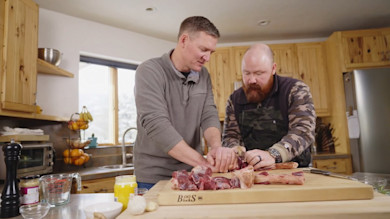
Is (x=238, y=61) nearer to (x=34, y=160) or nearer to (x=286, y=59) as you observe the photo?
(x=286, y=59)

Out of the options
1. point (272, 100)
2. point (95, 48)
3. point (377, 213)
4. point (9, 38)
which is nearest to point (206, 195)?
point (377, 213)

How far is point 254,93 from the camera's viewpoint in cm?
168

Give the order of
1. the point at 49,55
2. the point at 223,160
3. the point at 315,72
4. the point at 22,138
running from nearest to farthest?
the point at 223,160
the point at 22,138
the point at 49,55
the point at 315,72

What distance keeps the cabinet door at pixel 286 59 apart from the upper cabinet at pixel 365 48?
2.09 feet

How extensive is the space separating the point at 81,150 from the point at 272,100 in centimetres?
219

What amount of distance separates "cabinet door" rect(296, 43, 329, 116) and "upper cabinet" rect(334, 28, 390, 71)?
0.39 metres

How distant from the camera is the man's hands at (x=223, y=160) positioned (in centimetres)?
127

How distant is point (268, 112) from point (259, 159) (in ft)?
1.46

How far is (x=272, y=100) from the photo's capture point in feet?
5.56

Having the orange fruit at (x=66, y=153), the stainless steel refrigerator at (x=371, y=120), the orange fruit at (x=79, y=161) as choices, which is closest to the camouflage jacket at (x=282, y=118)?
the orange fruit at (x=79, y=161)

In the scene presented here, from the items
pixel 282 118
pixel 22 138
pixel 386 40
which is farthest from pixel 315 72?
pixel 22 138

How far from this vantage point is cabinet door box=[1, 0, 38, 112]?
2.09 m

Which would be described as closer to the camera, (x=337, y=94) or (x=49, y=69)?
(x=49, y=69)

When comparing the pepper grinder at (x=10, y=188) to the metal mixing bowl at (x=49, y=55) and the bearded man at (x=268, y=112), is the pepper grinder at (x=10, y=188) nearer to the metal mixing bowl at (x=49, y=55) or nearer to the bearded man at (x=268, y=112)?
the bearded man at (x=268, y=112)
